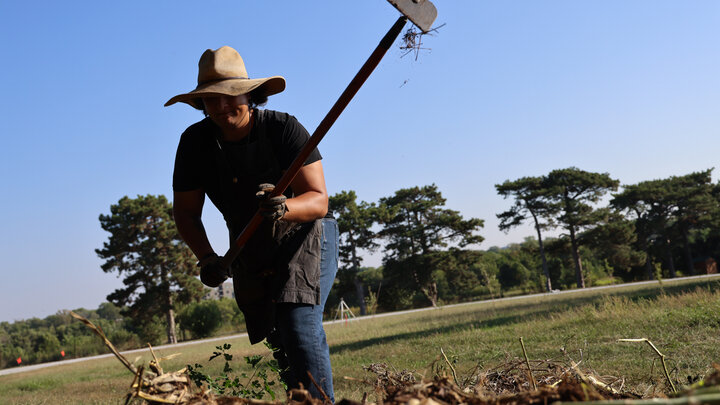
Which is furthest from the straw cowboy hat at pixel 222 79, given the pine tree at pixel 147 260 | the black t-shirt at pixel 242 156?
the pine tree at pixel 147 260

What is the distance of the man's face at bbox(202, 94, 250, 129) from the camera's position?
2.56 m

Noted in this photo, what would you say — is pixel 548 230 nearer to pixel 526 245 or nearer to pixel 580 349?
pixel 526 245

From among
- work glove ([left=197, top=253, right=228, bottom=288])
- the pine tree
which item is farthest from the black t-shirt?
the pine tree

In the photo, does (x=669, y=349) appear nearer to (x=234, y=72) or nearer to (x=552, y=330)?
(x=552, y=330)

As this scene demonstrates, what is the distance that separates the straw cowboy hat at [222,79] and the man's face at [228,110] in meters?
0.05

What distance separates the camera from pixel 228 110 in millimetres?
2576

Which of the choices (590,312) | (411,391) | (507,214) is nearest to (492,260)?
(507,214)

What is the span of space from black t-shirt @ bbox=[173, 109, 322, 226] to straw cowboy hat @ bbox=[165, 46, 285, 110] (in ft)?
0.60

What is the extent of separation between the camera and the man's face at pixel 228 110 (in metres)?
2.56

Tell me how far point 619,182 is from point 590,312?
46859 millimetres

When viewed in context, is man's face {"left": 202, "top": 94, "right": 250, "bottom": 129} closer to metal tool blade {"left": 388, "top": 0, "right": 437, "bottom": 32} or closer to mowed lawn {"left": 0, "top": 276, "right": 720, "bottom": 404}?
metal tool blade {"left": 388, "top": 0, "right": 437, "bottom": 32}

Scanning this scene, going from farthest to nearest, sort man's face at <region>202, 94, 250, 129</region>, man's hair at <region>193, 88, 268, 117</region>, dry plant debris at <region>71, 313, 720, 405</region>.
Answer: man's hair at <region>193, 88, 268, 117</region> < man's face at <region>202, 94, 250, 129</region> < dry plant debris at <region>71, 313, 720, 405</region>

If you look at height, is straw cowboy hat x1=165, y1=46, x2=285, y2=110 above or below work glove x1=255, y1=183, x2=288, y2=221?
above

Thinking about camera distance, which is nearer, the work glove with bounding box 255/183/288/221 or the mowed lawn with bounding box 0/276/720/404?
the work glove with bounding box 255/183/288/221
